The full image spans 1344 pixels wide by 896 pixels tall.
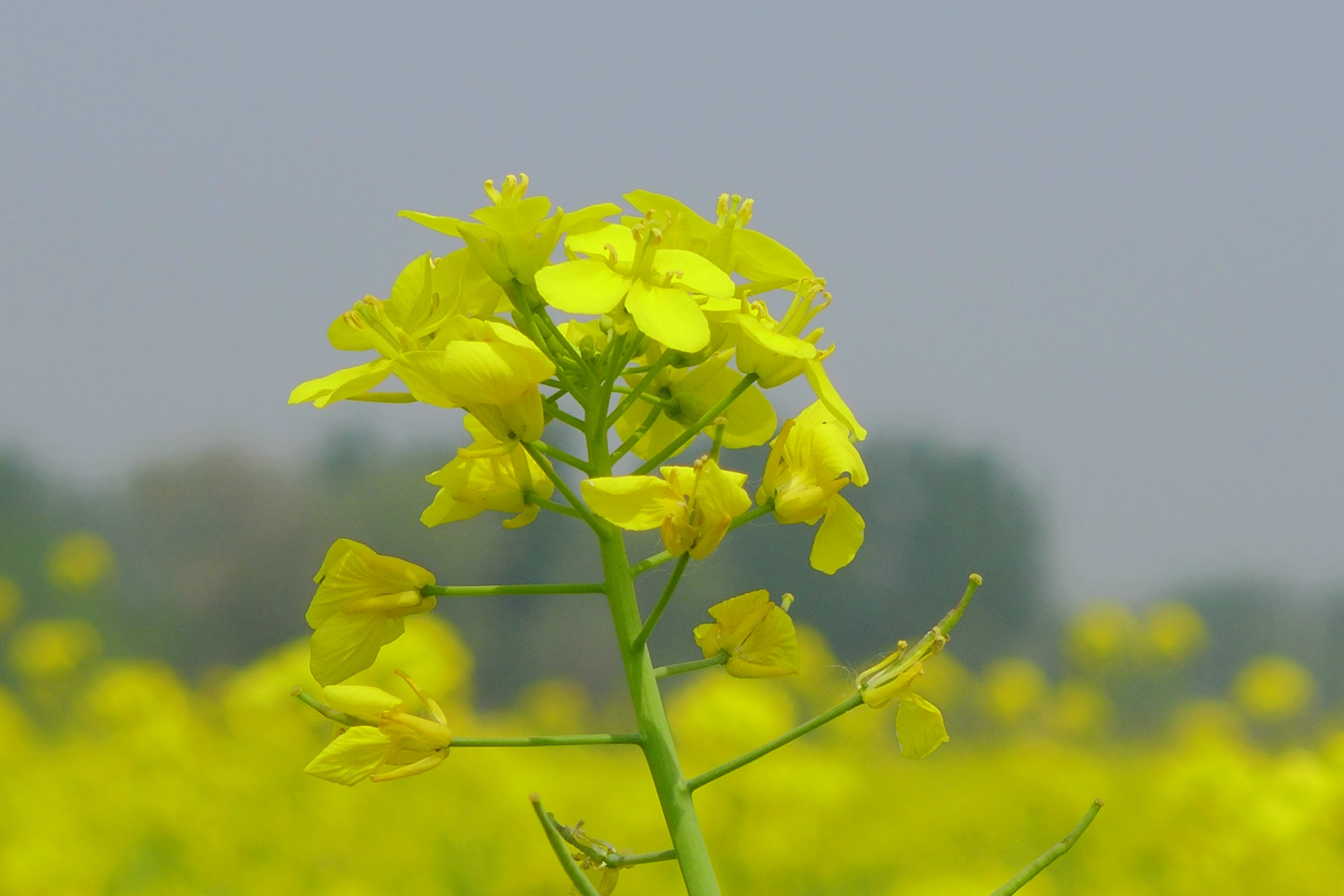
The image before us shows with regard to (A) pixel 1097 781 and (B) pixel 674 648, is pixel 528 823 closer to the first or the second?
(A) pixel 1097 781

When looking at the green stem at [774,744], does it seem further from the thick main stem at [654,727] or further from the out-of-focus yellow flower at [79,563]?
the out-of-focus yellow flower at [79,563]

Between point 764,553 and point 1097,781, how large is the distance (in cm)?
553

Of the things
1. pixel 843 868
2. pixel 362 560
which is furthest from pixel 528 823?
pixel 362 560

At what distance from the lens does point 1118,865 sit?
5449mm

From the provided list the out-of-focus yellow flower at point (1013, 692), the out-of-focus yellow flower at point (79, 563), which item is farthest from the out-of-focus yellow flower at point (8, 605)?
the out-of-focus yellow flower at point (1013, 692)

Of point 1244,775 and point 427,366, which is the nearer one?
point 427,366

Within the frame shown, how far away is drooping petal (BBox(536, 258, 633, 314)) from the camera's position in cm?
98

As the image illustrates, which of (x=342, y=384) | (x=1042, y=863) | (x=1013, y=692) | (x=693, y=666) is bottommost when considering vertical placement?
(x=1013, y=692)

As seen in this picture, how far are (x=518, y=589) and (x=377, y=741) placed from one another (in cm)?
19

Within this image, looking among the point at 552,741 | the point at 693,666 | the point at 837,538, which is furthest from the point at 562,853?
the point at 837,538

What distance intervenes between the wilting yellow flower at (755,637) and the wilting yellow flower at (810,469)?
0.09 meters

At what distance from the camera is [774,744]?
3.33 ft

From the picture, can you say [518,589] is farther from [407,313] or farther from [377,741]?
[407,313]

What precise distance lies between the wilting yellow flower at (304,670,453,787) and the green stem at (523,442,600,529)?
0.22m
